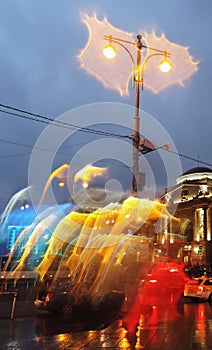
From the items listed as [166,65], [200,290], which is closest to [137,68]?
[166,65]

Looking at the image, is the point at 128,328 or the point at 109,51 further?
the point at 109,51

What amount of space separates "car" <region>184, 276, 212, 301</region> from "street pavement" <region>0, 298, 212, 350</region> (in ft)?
23.2

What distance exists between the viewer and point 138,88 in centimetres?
1486

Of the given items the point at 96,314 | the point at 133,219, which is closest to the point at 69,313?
the point at 96,314

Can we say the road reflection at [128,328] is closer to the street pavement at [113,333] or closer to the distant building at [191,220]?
the street pavement at [113,333]

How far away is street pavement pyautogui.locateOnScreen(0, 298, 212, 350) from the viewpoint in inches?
377

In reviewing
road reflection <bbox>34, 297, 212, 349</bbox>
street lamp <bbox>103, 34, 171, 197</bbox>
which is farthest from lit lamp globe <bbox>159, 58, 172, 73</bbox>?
road reflection <bbox>34, 297, 212, 349</bbox>

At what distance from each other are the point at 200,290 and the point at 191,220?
219 ft

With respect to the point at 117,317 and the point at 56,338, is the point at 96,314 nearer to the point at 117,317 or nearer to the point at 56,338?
the point at 117,317

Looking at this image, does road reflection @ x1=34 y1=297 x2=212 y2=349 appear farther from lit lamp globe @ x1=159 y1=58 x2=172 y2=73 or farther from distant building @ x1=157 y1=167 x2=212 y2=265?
distant building @ x1=157 y1=167 x2=212 y2=265

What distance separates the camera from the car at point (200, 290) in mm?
22172

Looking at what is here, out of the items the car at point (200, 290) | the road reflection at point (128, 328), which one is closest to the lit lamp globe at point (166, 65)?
the road reflection at point (128, 328)

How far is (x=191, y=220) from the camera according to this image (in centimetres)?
8756

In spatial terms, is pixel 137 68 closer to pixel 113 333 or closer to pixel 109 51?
pixel 109 51
